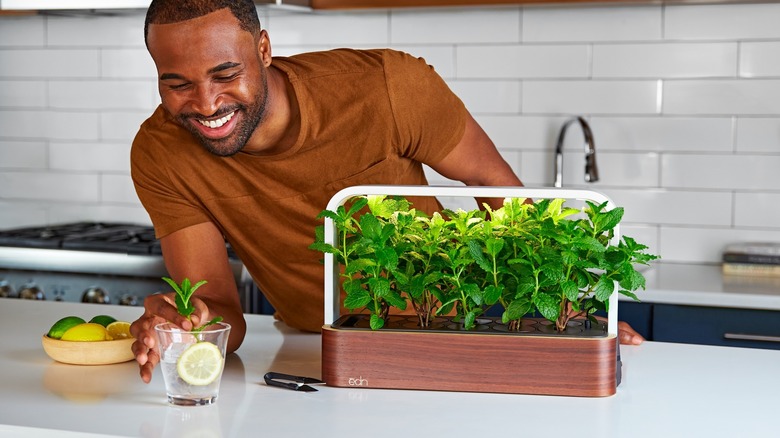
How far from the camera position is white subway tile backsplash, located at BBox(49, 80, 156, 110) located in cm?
363

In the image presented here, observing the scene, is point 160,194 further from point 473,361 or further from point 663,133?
point 663,133

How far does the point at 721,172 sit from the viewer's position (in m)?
3.09

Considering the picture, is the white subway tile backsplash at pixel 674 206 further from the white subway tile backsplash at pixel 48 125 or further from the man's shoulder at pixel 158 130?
the white subway tile backsplash at pixel 48 125

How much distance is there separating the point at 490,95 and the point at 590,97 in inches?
12.7

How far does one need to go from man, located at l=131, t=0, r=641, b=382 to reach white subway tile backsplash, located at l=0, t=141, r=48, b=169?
2.04 m

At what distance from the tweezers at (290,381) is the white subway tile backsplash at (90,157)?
232cm

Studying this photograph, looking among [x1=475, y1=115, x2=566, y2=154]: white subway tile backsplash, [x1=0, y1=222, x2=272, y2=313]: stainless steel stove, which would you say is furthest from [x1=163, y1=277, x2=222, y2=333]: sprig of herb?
[x1=475, y1=115, x2=566, y2=154]: white subway tile backsplash

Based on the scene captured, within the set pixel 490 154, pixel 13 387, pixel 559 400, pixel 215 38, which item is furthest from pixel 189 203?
pixel 559 400

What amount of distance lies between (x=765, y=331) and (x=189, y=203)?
1.55 meters

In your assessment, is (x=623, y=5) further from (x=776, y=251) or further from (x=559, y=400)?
(x=559, y=400)

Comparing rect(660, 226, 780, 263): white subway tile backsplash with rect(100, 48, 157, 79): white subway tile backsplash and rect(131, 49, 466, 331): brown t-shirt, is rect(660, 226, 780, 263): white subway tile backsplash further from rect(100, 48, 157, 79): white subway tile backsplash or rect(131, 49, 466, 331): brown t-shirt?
rect(100, 48, 157, 79): white subway tile backsplash

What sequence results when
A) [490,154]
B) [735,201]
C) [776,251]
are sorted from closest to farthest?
[490,154]
[776,251]
[735,201]

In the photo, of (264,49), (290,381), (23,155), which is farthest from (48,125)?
(290,381)

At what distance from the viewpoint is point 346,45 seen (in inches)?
133
